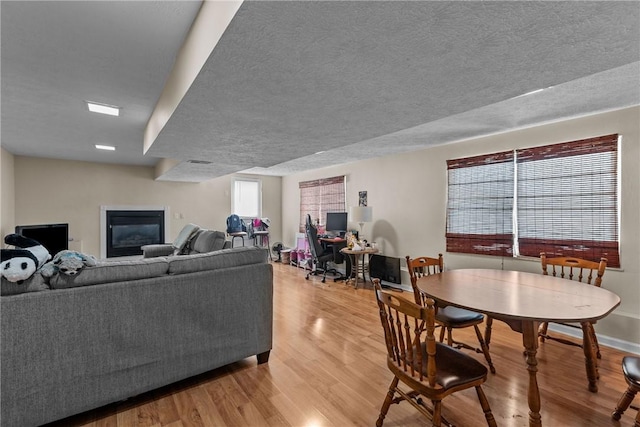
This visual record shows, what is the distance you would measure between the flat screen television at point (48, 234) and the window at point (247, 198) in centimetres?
→ 361

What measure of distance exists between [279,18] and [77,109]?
291cm

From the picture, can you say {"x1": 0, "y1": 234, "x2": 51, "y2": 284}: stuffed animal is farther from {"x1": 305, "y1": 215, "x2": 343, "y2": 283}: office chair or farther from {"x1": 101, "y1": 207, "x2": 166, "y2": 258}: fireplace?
{"x1": 101, "y1": 207, "x2": 166, "y2": 258}: fireplace

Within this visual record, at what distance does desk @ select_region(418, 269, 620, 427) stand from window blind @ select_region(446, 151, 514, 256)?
1.35 meters

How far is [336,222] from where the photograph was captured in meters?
5.75

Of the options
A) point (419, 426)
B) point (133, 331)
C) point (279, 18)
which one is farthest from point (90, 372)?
point (279, 18)

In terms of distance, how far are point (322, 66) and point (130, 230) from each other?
6.47 m

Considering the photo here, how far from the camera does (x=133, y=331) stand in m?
1.78

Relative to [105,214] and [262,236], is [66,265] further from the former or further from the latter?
[262,236]

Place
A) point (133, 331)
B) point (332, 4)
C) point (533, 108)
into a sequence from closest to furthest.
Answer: point (332, 4)
point (133, 331)
point (533, 108)

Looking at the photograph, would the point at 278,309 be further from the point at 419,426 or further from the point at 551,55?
the point at 551,55

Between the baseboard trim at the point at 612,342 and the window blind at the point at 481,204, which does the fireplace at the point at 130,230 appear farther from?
the baseboard trim at the point at 612,342

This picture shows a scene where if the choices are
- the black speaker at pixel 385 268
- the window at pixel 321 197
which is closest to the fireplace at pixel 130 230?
the window at pixel 321 197

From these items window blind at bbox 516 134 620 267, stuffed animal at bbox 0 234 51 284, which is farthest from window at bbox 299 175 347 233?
stuffed animal at bbox 0 234 51 284

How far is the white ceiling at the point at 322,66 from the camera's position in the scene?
3.86ft
